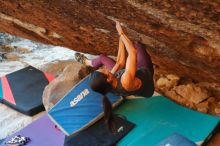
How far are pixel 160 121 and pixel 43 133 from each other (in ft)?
4.04

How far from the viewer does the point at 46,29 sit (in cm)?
392

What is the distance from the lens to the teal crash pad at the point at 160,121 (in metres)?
2.95

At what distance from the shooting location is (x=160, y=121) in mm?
3160

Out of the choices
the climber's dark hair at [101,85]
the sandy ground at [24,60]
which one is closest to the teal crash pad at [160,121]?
the climber's dark hair at [101,85]

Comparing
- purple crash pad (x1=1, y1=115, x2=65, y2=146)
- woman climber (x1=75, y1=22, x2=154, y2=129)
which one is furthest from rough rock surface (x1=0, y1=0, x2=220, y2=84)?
purple crash pad (x1=1, y1=115, x2=65, y2=146)

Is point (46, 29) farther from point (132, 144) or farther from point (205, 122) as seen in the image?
point (205, 122)

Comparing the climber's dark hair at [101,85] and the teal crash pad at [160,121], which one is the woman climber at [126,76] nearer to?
the climber's dark hair at [101,85]

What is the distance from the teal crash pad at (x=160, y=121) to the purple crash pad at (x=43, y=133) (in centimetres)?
67

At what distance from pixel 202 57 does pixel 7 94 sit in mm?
2547

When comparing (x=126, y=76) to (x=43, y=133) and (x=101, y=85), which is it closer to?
(x=101, y=85)

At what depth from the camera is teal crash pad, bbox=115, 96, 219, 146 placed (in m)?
2.95

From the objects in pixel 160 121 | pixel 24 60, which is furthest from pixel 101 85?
pixel 24 60

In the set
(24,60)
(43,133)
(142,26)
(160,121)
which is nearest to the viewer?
(142,26)

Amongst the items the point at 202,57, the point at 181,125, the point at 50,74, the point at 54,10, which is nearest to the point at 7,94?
the point at 50,74
